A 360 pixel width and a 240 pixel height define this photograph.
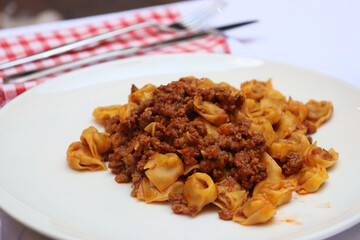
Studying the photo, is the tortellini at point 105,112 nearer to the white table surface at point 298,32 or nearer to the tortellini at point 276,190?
the tortellini at point 276,190

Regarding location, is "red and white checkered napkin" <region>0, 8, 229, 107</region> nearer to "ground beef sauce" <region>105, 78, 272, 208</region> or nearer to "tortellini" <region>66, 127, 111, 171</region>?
"tortellini" <region>66, 127, 111, 171</region>

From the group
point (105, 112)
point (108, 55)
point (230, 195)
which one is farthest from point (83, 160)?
point (108, 55)

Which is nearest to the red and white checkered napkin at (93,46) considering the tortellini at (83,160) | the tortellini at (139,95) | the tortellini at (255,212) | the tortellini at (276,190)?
the tortellini at (139,95)

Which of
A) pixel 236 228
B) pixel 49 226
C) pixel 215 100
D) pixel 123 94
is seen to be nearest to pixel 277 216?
pixel 236 228

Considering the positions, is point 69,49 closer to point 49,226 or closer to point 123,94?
point 123,94

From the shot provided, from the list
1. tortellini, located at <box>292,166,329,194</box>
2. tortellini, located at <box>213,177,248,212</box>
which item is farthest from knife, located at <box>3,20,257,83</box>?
tortellini, located at <box>292,166,329,194</box>

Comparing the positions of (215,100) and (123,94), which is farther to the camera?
(123,94)
